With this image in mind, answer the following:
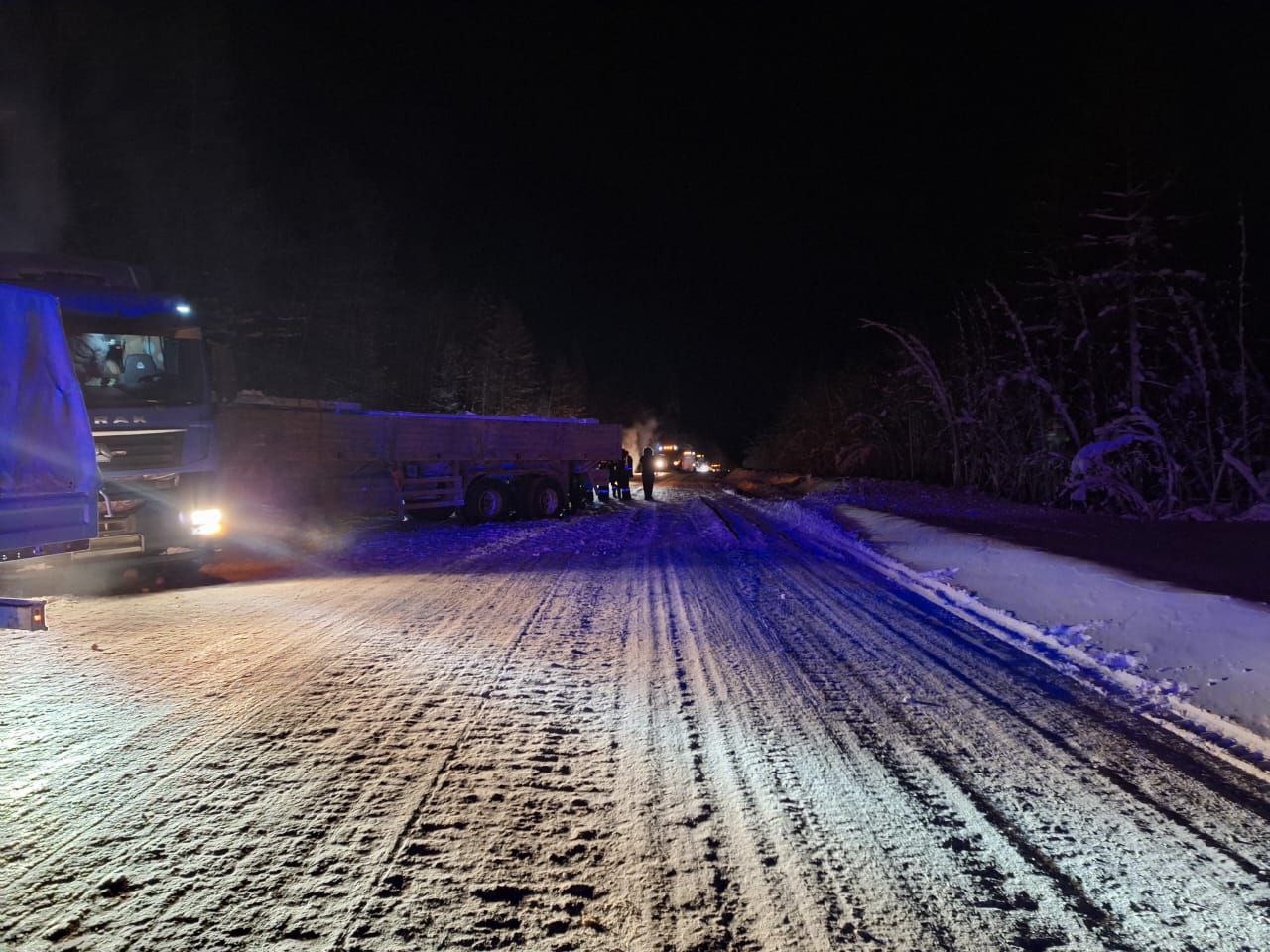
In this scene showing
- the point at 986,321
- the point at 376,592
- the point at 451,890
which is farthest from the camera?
the point at 986,321

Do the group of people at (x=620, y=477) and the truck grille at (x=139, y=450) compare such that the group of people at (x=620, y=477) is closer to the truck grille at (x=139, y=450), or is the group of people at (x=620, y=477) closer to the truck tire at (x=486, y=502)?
the truck tire at (x=486, y=502)

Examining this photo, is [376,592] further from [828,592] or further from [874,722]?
[874,722]

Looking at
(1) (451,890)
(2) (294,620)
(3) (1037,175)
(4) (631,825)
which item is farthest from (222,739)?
(3) (1037,175)

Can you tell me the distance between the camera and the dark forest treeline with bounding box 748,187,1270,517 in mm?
21141

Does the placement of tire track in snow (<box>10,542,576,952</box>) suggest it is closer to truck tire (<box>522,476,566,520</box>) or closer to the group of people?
truck tire (<box>522,476,566,520</box>)

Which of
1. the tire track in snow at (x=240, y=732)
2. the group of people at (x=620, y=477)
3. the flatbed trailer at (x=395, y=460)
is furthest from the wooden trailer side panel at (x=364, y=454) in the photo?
the tire track in snow at (x=240, y=732)

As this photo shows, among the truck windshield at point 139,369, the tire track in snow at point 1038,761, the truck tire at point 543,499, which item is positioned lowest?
the tire track in snow at point 1038,761

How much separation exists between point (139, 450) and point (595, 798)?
8771 millimetres

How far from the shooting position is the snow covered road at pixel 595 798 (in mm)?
2727

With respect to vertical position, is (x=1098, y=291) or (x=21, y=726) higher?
(x=1098, y=291)

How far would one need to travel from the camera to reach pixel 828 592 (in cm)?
969

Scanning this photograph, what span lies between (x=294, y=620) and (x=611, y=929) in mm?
6144

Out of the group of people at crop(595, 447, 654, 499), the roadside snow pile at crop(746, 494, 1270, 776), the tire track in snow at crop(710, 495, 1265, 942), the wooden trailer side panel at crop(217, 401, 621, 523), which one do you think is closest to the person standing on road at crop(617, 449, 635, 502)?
the group of people at crop(595, 447, 654, 499)

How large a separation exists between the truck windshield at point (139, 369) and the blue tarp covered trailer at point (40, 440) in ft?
15.7
